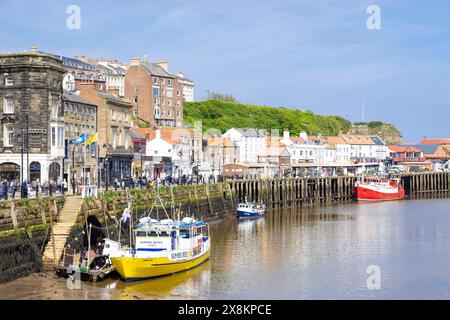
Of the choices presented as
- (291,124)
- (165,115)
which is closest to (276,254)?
(165,115)

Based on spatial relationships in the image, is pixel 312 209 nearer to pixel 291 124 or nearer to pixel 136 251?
pixel 136 251

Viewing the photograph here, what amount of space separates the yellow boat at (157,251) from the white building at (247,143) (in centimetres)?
7355

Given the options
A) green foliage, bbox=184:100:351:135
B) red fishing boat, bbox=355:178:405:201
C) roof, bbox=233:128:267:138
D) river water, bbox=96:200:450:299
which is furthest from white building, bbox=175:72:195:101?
river water, bbox=96:200:450:299

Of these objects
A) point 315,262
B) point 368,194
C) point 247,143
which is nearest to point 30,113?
point 315,262

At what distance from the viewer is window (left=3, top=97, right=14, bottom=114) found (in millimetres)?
51334

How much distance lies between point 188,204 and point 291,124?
334ft

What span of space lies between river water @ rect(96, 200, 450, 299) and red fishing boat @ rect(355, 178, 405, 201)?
3122 cm

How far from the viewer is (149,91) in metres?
117

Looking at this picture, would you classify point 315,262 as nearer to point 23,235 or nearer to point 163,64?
point 23,235

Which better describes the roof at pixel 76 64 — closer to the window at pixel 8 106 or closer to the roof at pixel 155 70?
the roof at pixel 155 70

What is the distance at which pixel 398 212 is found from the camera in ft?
274

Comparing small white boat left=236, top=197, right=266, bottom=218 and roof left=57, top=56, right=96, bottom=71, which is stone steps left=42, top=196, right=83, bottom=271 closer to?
small white boat left=236, top=197, right=266, bottom=218

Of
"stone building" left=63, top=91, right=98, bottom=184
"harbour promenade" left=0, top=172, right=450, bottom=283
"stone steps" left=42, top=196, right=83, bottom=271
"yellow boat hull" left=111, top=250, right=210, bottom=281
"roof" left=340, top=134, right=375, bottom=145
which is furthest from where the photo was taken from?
"roof" left=340, top=134, right=375, bottom=145

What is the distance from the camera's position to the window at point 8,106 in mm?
51334
